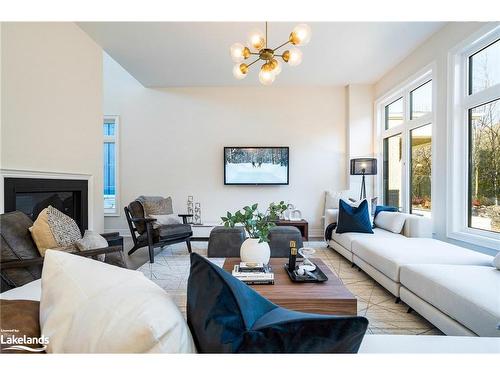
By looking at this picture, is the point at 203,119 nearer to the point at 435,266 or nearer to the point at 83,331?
the point at 435,266

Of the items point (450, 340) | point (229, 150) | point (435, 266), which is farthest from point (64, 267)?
point (229, 150)

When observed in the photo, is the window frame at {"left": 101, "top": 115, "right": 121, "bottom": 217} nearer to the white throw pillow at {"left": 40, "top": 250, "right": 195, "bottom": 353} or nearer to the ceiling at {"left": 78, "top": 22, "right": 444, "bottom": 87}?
the ceiling at {"left": 78, "top": 22, "right": 444, "bottom": 87}

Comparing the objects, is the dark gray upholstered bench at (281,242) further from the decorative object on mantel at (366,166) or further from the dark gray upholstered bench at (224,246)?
the decorative object on mantel at (366,166)

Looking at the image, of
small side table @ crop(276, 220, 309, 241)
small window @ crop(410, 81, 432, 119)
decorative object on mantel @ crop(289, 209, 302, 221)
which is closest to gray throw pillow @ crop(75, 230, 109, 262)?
small side table @ crop(276, 220, 309, 241)

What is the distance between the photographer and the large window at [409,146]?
3.78 metres

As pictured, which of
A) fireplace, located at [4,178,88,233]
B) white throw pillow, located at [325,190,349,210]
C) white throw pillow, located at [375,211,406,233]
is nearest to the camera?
fireplace, located at [4,178,88,233]

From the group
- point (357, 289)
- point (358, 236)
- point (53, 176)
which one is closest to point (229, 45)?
point (53, 176)

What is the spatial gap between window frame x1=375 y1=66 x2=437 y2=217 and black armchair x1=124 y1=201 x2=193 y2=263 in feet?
11.4

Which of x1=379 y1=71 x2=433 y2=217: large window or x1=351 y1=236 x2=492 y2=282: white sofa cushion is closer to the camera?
x1=351 y1=236 x2=492 y2=282: white sofa cushion

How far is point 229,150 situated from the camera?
5309 millimetres

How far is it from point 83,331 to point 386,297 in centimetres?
253

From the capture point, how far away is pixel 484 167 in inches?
113

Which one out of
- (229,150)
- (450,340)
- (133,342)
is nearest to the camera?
(133,342)

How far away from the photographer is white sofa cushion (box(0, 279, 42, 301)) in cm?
134
